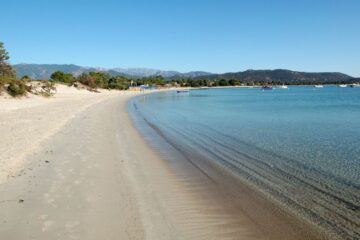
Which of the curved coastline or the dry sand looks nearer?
the dry sand

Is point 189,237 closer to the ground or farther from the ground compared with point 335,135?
farther from the ground

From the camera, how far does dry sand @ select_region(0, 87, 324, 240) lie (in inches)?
270

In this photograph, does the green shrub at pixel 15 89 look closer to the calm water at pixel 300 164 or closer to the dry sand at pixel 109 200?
the calm water at pixel 300 164

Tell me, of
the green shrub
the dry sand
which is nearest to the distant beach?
the dry sand

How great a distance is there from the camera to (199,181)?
11078mm

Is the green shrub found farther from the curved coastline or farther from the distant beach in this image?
the curved coastline

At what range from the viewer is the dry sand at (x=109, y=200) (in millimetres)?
6867

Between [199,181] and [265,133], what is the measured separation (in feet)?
41.4

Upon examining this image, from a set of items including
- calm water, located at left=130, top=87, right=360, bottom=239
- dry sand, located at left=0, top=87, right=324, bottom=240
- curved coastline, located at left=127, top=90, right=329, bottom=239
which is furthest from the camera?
calm water, located at left=130, top=87, right=360, bottom=239

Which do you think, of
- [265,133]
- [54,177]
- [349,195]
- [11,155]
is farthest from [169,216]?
[265,133]

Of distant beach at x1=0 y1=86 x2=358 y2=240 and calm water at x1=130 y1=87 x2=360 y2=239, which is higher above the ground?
distant beach at x1=0 y1=86 x2=358 y2=240

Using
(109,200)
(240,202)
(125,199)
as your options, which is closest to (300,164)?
(240,202)

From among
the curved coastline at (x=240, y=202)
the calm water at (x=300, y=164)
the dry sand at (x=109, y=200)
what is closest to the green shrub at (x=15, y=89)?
the calm water at (x=300, y=164)

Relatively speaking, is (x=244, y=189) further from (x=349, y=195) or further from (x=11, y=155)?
(x=11, y=155)
